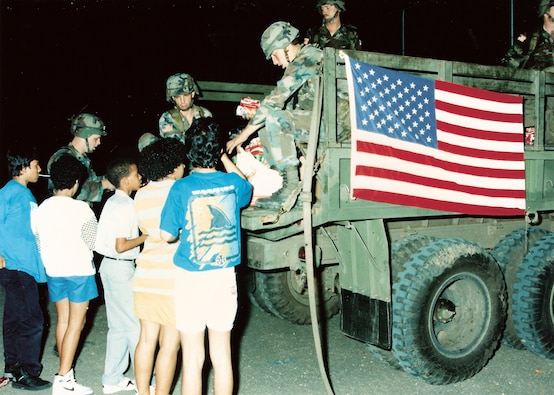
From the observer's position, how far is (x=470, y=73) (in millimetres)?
4359

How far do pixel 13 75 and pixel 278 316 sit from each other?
8.52 m

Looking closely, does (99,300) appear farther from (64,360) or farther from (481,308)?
(481,308)

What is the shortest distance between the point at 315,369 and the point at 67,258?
2.39 meters

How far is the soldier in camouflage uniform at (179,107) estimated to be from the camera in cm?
585

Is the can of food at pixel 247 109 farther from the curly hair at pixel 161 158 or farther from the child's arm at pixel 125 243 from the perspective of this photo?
the child's arm at pixel 125 243

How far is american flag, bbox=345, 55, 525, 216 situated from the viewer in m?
3.77

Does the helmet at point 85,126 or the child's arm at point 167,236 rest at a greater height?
the helmet at point 85,126

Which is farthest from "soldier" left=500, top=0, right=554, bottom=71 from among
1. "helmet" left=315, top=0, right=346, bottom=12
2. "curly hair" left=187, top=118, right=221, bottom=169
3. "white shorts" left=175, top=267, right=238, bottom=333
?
"white shorts" left=175, top=267, right=238, bottom=333

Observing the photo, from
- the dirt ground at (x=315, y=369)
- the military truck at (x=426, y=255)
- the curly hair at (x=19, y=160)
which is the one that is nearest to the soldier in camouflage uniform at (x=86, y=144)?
the curly hair at (x=19, y=160)

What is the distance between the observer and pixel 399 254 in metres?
4.20

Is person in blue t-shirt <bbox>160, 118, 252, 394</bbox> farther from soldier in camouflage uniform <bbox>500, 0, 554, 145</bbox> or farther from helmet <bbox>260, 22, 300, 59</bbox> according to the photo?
soldier in camouflage uniform <bbox>500, 0, 554, 145</bbox>

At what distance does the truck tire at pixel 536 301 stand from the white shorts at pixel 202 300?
2928 millimetres

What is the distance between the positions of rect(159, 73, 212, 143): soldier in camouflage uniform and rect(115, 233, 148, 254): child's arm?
2195 mm

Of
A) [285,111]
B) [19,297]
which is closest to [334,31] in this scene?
[285,111]
